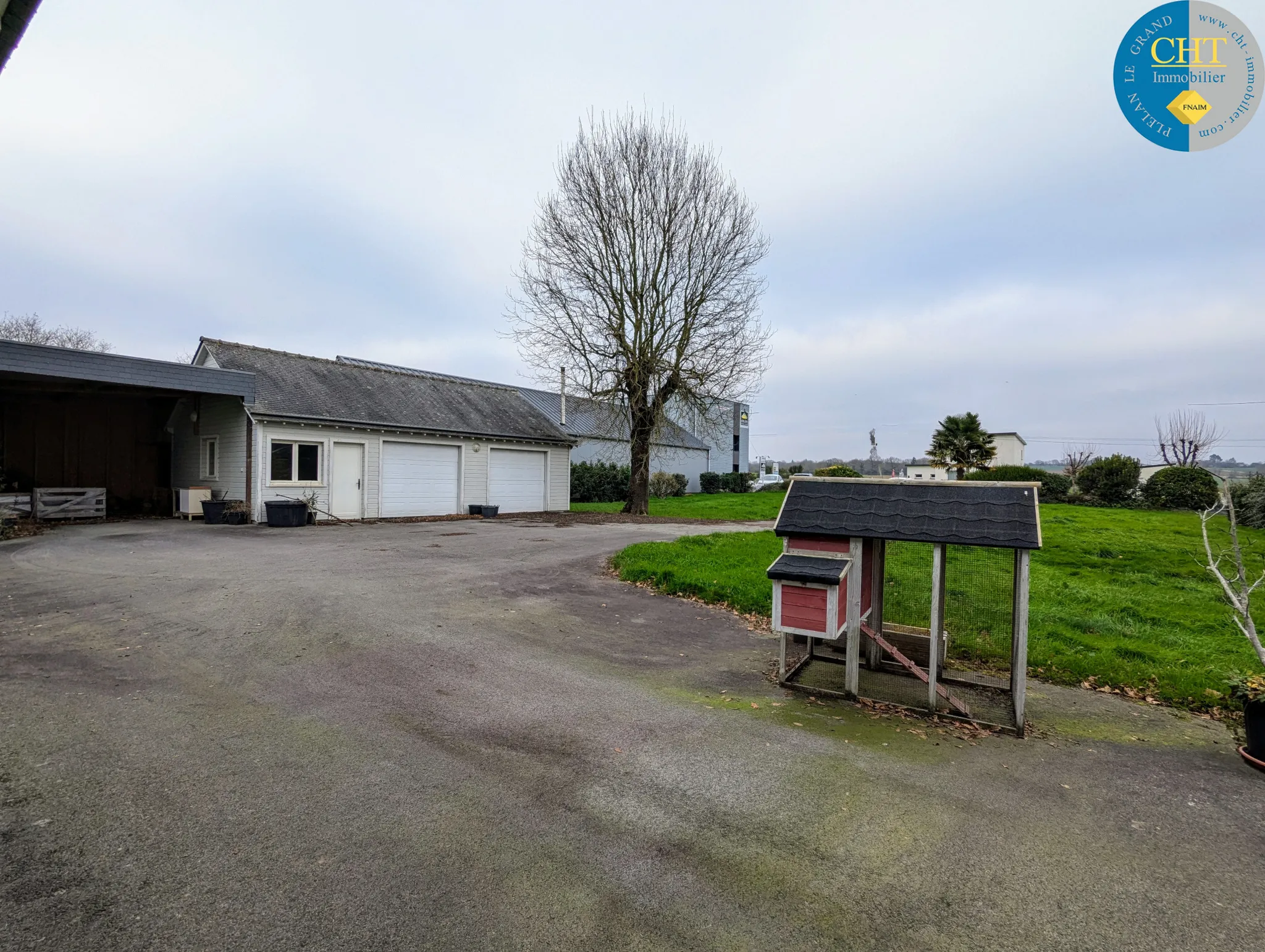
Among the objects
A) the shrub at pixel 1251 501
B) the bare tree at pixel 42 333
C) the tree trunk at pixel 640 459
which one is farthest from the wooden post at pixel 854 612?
the bare tree at pixel 42 333

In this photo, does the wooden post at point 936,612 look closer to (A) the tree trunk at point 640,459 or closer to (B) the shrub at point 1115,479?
(A) the tree trunk at point 640,459

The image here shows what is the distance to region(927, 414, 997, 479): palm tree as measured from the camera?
28.7 m

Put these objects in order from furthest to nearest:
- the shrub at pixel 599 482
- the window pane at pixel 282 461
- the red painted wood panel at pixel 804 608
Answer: the shrub at pixel 599 482 < the window pane at pixel 282 461 < the red painted wood panel at pixel 804 608

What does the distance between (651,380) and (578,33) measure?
10.8m

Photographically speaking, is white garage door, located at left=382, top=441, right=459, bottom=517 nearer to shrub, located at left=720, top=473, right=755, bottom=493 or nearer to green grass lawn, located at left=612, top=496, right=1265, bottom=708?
green grass lawn, located at left=612, top=496, right=1265, bottom=708

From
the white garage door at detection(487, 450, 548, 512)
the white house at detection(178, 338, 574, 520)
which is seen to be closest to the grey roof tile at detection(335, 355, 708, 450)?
the white house at detection(178, 338, 574, 520)

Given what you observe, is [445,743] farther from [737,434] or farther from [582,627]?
[737,434]

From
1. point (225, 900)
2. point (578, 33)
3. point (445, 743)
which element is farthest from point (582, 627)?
point (578, 33)

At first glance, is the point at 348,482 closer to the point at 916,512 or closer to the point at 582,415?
the point at 916,512

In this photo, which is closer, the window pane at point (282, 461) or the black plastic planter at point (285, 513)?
the black plastic planter at point (285, 513)

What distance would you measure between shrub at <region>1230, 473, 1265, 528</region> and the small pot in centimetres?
1823

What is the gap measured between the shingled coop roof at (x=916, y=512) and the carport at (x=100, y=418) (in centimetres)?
1566

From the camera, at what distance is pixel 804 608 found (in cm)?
489

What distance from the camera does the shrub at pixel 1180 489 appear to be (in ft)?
74.9
